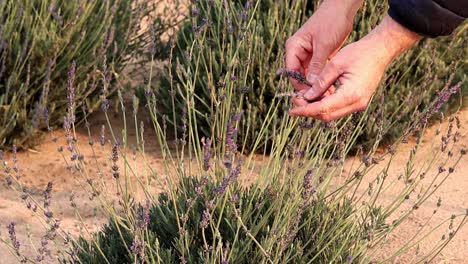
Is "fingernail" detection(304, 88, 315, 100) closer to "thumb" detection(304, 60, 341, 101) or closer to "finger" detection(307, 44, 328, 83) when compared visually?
"thumb" detection(304, 60, 341, 101)

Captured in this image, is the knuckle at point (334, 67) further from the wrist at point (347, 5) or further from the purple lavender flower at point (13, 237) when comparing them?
the purple lavender flower at point (13, 237)

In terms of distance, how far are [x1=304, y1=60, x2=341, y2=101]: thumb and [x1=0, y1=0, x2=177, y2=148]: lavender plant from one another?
100 inches

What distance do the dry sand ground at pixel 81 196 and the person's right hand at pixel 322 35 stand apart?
1341mm

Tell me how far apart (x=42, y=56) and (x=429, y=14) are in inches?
126

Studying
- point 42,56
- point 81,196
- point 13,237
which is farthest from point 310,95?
point 42,56

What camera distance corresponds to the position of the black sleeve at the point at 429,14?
6.06 feet

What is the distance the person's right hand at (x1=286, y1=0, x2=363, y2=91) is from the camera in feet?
7.29

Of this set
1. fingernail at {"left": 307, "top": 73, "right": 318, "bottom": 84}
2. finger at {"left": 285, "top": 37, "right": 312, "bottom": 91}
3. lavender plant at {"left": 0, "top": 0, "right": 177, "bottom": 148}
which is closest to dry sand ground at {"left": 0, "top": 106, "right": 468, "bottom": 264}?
lavender plant at {"left": 0, "top": 0, "right": 177, "bottom": 148}

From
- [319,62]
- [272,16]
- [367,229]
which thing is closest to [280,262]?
[367,229]

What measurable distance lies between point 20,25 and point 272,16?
1406mm

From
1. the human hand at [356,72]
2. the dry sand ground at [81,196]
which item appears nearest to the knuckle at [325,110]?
the human hand at [356,72]

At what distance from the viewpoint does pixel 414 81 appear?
4766 mm

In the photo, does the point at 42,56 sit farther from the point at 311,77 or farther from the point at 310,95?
the point at 310,95

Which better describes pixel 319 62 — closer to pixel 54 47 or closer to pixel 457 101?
pixel 54 47
